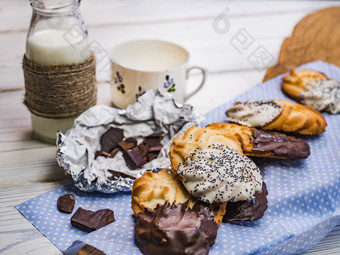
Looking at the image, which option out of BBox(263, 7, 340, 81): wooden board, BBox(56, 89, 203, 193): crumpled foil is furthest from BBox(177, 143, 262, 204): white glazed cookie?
BBox(263, 7, 340, 81): wooden board

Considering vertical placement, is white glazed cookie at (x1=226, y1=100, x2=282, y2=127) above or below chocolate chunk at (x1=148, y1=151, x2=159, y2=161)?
above

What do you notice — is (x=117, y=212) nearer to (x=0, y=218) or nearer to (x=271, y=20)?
(x=0, y=218)

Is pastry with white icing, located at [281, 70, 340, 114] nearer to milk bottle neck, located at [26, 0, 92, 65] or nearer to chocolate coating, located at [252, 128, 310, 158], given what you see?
chocolate coating, located at [252, 128, 310, 158]

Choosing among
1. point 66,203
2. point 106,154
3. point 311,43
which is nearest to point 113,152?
point 106,154

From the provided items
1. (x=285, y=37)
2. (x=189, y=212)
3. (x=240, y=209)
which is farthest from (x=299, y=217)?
(x=285, y=37)

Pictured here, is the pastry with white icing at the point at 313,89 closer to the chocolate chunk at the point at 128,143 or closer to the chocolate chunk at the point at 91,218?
the chocolate chunk at the point at 128,143

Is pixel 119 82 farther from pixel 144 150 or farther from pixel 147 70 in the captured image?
pixel 144 150

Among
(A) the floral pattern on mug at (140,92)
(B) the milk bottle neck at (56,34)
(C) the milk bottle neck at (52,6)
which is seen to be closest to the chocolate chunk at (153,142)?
(A) the floral pattern on mug at (140,92)
